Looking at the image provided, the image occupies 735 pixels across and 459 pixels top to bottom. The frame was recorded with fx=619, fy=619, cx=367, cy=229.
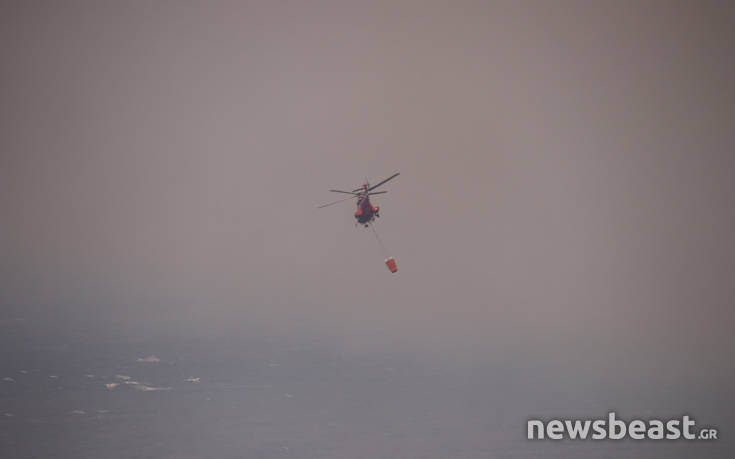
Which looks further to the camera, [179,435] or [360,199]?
[179,435]

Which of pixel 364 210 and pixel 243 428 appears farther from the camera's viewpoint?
pixel 243 428

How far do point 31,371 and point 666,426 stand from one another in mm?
203468

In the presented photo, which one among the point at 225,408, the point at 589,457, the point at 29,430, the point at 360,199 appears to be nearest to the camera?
the point at 360,199

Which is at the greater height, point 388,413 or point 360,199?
point 360,199

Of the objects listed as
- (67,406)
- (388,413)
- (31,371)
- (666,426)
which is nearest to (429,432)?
(388,413)

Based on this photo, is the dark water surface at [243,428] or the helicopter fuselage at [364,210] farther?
the dark water surface at [243,428]

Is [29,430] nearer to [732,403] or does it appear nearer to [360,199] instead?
[360,199]

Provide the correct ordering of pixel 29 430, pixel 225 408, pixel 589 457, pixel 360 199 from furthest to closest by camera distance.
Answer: pixel 225 408 → pixel 589 457 → pixel 29 430 → pixel 360 199

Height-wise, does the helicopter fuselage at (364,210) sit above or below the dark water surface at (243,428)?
above

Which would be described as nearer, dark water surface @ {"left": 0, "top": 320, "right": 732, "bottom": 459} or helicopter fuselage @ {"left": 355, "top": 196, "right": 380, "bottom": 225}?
helicopter fuselage @ {"left": 355, "top": 196, "right": 380, "bottom": 225}

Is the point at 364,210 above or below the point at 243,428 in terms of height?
above

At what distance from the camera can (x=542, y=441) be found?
19288 cm

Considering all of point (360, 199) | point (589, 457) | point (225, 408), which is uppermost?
point (360, 199)

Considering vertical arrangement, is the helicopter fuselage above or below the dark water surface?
above
